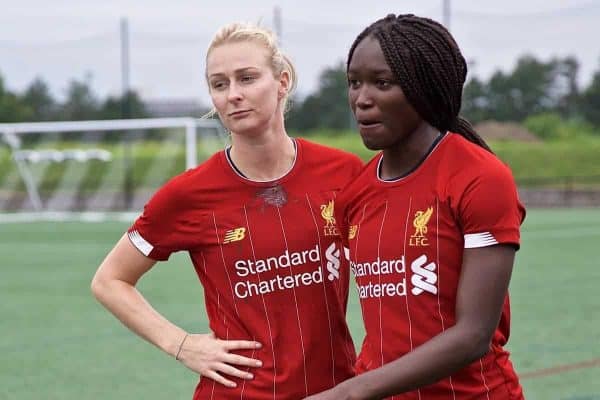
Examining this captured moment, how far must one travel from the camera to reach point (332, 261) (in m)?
3.03

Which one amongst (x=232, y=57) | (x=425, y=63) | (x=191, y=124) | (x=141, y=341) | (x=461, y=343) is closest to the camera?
(x=461, y=343)

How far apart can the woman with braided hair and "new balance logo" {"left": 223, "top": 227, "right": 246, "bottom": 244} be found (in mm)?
Result: 602

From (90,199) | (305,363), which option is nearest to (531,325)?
(305,363)

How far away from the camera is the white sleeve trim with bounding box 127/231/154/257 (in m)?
3.15

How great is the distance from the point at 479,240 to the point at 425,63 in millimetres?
398

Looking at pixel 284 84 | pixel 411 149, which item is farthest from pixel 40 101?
pixel 411 149

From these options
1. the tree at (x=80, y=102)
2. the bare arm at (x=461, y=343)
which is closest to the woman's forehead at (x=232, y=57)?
the bare arm at (x=461, y=343)

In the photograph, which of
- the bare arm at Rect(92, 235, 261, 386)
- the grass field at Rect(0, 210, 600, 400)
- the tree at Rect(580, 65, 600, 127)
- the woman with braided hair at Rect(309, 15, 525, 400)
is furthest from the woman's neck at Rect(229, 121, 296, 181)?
the tree at Rect(580, 65, 600, 127)

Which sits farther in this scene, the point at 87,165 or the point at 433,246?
the point at 87,165

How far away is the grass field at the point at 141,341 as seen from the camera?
254 inches

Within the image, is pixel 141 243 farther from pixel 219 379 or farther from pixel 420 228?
pixel 420 228

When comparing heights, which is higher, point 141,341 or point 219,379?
point 219,379

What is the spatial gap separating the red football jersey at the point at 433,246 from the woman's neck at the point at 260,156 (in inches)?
25.5

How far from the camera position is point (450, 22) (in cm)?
2470
